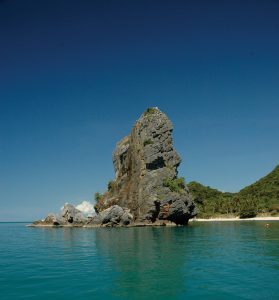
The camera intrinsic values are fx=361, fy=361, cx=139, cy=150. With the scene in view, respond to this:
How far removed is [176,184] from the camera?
11300 centimetres

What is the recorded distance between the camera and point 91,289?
2358cm

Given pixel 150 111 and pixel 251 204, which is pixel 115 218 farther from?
pixel 251 204

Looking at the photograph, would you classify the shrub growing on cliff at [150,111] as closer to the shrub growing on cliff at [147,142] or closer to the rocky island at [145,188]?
the rocky island at [145,188]

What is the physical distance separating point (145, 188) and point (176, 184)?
33.0 feet

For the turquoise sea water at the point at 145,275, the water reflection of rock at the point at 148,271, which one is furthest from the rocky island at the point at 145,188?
the turquoise sea water at the point at 145,275

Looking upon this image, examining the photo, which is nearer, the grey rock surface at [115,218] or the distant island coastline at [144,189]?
the grey rock surface at [115,218]

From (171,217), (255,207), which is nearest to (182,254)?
(171,217)

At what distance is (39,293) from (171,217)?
297 feet

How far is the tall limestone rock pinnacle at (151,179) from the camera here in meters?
111

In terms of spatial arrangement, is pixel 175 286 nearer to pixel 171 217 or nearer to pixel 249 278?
pixel 249 278

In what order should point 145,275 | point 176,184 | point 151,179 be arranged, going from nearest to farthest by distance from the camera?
point 145,275
point 176,184
point 151,179

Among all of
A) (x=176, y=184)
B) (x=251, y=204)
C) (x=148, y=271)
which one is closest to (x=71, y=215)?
(x=176, y=184)

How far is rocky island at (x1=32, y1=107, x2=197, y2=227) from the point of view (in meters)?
111

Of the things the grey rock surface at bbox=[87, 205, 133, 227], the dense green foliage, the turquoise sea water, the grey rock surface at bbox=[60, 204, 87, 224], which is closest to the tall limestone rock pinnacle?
the grey rock surface at bbox=[87, 205, 133, 227]
